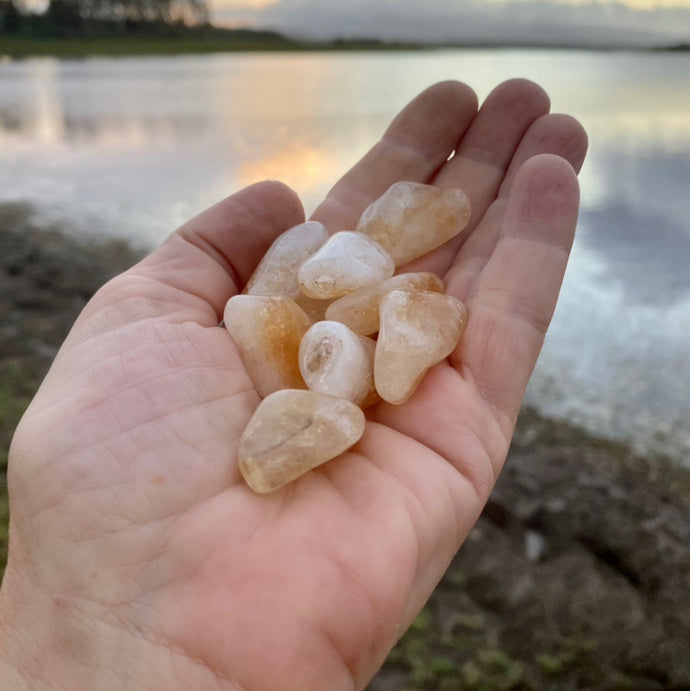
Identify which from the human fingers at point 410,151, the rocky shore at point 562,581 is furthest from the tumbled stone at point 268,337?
the rocky shore at point 562,581

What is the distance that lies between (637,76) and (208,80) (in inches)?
314

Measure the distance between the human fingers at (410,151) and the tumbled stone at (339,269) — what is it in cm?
29

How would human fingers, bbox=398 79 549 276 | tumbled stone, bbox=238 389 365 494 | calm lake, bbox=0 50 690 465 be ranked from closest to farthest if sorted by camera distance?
1. tumbled stone, bbox=238 389 365 494
2. human fingers, bbox=398 79 549 276
3. calm lake, bbox=0 50 690 465

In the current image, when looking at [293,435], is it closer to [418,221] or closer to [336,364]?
[336,364]

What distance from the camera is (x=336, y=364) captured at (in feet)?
3.97

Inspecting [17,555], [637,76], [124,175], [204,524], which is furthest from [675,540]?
[637,76]

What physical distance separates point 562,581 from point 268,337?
39.0 inches

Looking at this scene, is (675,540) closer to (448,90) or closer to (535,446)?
(535,446)

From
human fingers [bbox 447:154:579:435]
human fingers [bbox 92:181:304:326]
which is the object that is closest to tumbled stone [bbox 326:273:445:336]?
human fingers [bbox 447:154:579:435]

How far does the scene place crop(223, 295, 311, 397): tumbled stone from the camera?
1266 mm

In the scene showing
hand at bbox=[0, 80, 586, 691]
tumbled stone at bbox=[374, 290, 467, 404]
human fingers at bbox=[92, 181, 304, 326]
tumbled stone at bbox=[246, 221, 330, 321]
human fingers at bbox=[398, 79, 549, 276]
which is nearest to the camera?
hand at bbox=[0, 80, 586, 691]

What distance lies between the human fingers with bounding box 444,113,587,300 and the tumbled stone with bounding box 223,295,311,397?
0.35 m

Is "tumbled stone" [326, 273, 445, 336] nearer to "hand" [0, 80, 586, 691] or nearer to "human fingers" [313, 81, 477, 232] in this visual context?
"hand" [0, 80, 586, 691]

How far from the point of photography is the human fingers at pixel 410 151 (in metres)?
1.75
